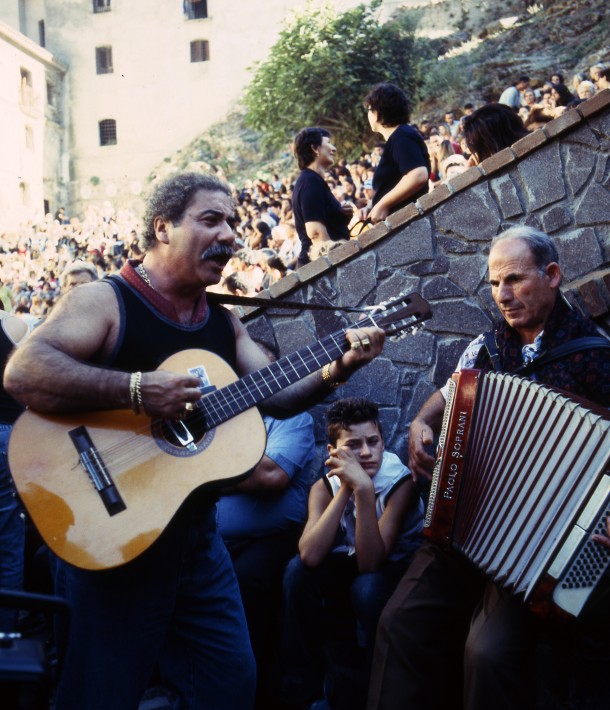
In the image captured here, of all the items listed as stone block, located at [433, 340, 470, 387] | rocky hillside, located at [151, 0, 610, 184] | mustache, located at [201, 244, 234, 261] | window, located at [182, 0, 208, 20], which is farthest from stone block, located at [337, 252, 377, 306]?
window, located at [182, 0, 208, 20]

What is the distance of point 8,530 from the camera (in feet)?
12.9

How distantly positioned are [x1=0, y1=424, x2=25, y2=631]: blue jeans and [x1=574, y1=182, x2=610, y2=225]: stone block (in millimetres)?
3289

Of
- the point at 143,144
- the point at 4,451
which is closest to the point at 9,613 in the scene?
the point at 4,451

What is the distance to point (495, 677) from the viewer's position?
8.76 ft

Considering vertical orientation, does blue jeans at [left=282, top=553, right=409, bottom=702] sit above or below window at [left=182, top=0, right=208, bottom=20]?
below

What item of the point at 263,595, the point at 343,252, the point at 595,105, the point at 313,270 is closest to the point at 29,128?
the point at 313,270

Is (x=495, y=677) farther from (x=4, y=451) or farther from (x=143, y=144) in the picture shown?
(x=143, y=144)

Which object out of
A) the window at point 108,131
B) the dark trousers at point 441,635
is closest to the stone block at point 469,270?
the dark trousers at point 441,635

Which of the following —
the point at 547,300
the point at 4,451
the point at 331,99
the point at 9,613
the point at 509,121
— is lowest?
the point at 9,613

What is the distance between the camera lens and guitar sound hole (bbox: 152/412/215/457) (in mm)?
2486

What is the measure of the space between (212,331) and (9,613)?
196 cm

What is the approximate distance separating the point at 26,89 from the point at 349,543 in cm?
3534

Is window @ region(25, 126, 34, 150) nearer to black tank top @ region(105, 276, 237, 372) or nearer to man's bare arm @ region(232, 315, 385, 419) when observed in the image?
man's bare arm @ region(232, 315, 385, 419)

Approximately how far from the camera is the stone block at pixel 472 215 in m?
4.66
